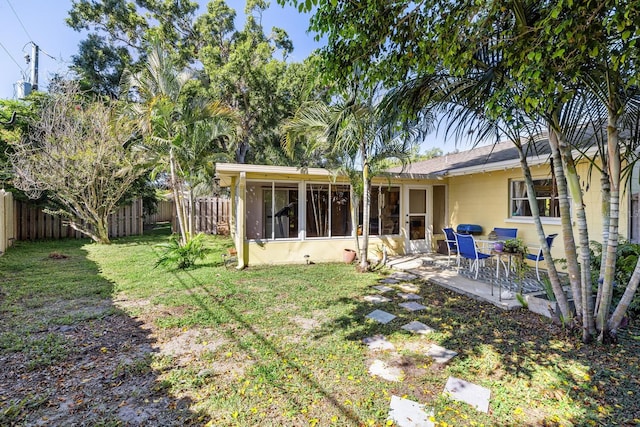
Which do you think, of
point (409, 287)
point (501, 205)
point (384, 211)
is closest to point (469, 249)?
point (409, 287)

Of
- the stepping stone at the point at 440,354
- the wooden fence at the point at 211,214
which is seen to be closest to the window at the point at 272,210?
the stepping stone at the point at 440,354

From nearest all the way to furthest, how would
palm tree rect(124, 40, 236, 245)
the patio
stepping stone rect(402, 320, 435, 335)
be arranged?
stepping stone rect(402, 320, 435, 335)
the patio
palm tree rect(124, 40, 236, 245)

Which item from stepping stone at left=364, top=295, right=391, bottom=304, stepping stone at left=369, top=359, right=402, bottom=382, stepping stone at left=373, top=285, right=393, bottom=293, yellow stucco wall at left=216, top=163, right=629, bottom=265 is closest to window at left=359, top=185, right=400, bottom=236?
yellow stucco wall at left=216, top=163, right=629, bottom=265

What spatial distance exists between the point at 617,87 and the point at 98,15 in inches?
814

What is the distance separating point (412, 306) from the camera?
17.3ft

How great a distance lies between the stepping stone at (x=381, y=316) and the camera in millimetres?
4645

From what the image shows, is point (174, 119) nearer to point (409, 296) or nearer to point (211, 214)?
point (211, 214)

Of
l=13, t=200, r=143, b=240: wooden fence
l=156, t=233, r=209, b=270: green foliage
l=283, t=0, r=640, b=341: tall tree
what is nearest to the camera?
l=283, t=0, r=640, b=341: tall tree

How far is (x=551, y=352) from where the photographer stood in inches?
142

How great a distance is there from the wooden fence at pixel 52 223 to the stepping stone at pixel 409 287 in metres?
12.8

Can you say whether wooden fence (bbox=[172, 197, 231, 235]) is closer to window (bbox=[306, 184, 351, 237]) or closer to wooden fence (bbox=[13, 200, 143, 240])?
wooden fence (bbox=[13, 200, 143, 240])

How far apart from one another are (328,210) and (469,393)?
6512mm

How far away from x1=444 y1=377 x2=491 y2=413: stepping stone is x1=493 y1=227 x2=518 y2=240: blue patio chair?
6128mm

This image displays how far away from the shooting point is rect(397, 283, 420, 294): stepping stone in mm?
6200
